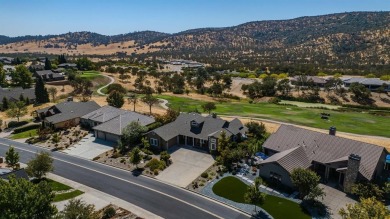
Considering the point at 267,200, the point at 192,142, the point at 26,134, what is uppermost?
the point at 192,142

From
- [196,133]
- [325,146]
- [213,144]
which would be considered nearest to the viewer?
[325,146]

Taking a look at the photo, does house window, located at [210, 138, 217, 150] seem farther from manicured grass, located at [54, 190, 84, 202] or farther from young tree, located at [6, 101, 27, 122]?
young tree, located at [6, 101, 27, 122]

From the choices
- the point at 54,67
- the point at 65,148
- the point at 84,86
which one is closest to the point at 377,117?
the point at 65,148

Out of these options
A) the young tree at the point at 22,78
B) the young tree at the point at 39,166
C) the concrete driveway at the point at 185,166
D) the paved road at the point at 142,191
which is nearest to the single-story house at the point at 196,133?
the concrete driveway at the point at 185,166

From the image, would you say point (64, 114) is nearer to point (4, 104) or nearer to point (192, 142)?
point (4, 104)

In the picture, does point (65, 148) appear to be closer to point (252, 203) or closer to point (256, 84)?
point (252, 203)

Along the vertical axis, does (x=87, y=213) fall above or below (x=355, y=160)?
below

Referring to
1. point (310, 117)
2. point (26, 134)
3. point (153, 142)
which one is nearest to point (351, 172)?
point (153, 142)
